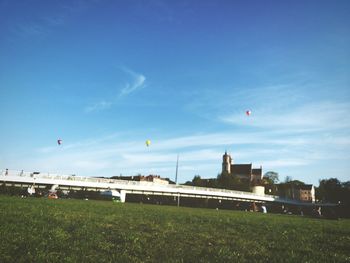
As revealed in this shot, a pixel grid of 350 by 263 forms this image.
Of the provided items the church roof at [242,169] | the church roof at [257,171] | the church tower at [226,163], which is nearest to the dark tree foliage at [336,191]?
the church roof at [257,171]

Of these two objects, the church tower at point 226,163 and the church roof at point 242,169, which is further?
the church tower at point 226,163

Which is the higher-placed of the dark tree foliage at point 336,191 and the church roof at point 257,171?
the church roof at point 257,171

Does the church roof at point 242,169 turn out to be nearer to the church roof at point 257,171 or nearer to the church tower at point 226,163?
the church tower at point 226,163

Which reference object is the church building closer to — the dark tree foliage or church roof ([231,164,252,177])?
church roof ([231,164,252,177])

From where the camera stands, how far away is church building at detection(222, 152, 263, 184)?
186m

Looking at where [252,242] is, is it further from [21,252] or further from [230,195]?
[230,195]

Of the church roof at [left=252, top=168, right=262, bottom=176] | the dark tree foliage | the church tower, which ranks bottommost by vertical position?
the dark tree foliage

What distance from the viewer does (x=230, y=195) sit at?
103 metres

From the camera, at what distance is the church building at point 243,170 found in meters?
186

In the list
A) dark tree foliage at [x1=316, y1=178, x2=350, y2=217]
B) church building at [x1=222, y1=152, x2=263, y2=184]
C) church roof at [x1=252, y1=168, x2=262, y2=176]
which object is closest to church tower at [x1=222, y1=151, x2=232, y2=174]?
church building at [x1=222, y1=152, x2=263, y2=184]

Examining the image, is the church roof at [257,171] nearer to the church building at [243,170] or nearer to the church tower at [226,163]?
the church building at [243,170]

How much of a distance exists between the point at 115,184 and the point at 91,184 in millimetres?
7091

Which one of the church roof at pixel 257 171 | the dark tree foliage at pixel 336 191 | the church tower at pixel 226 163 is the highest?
the church tower at pixel 226 163

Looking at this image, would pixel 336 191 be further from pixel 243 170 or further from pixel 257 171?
pixel 243 170
